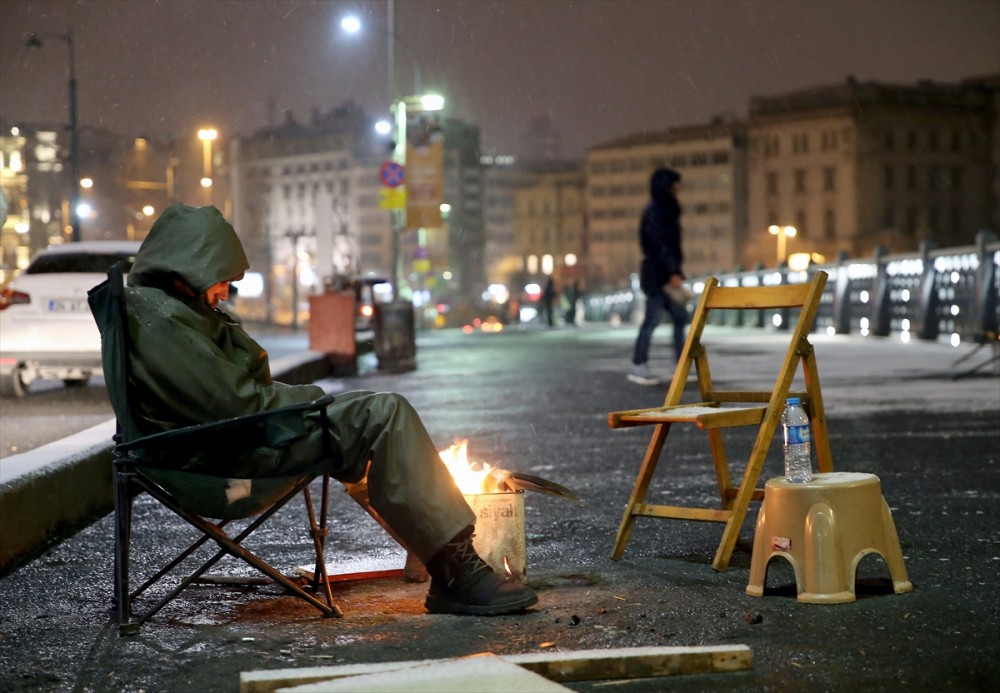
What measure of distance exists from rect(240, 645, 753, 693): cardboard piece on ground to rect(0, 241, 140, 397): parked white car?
11.4m

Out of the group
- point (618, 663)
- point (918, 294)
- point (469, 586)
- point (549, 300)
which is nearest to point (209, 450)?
point (469, 586)

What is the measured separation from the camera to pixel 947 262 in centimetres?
2383

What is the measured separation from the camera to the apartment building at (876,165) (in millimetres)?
131625

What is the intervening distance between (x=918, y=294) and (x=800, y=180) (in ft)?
378

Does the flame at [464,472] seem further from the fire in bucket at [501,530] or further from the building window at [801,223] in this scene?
the building window at [801,223]

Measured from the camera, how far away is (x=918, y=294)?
25.2 meters

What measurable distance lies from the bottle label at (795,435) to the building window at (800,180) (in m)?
135

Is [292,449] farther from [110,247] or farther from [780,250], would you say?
[780,250]

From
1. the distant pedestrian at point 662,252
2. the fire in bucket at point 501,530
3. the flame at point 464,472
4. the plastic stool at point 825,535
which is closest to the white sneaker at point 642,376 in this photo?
the distant pedestrian at point 662,252

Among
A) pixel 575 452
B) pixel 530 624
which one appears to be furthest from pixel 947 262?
pixel 530 624

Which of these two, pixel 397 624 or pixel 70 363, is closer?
pixel 397 624

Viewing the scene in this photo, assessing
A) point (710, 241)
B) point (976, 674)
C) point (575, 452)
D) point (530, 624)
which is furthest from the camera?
point (710, 241)

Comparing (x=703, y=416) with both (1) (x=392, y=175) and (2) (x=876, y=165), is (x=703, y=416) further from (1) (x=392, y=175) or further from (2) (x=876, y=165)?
(2) (x=876, y=165)

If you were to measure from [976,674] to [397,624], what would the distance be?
1762mm
